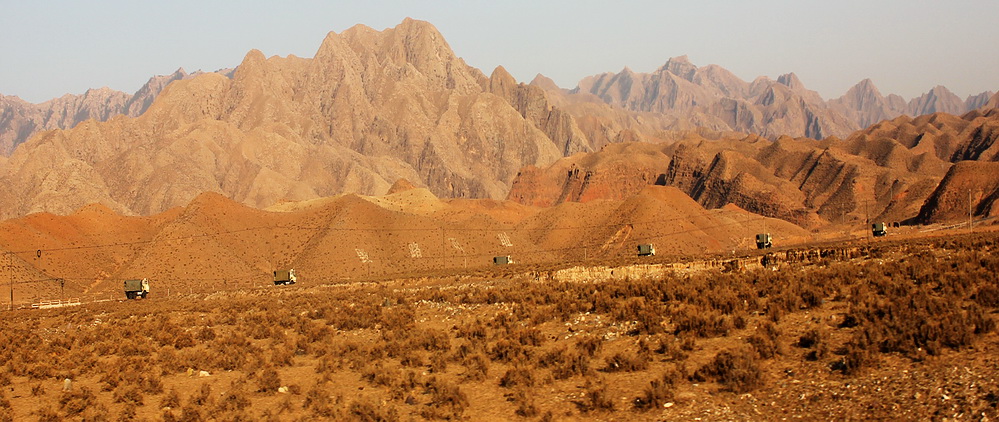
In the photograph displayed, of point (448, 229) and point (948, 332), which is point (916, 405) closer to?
point (948, 332)

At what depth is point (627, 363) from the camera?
19953mm

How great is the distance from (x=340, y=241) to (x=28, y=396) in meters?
66.7

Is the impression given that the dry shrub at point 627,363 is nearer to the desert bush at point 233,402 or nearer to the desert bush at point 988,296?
the desert bush at point 988,296

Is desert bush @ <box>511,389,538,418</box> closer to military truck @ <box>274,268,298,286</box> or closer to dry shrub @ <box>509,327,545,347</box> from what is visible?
dry shrub @ <box>509,327,545,347</box>

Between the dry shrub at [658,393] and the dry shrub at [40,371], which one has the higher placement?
the dry shrub at [40,371]

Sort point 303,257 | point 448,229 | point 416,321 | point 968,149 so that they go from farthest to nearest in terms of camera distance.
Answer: point 968,149 < point 448,229 < point 303,257 < point 416,321

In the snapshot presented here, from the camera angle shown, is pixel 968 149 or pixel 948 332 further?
pixel 968 149

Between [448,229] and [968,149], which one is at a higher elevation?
[968,149]

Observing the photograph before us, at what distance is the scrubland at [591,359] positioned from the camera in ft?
54.8

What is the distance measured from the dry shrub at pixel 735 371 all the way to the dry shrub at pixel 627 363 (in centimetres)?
161

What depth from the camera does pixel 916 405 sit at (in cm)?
1494

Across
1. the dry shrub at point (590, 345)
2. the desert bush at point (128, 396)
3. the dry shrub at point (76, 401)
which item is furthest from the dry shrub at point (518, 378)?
the dry shrub at point (76, 401)

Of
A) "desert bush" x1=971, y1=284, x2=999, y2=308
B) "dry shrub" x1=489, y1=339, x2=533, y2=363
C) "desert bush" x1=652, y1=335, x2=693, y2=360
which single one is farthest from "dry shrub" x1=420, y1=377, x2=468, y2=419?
"desert bush" x1=971, y1=284, x2=999, y2=308

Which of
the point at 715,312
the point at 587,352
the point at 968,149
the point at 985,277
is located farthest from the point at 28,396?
the point at 968,149
